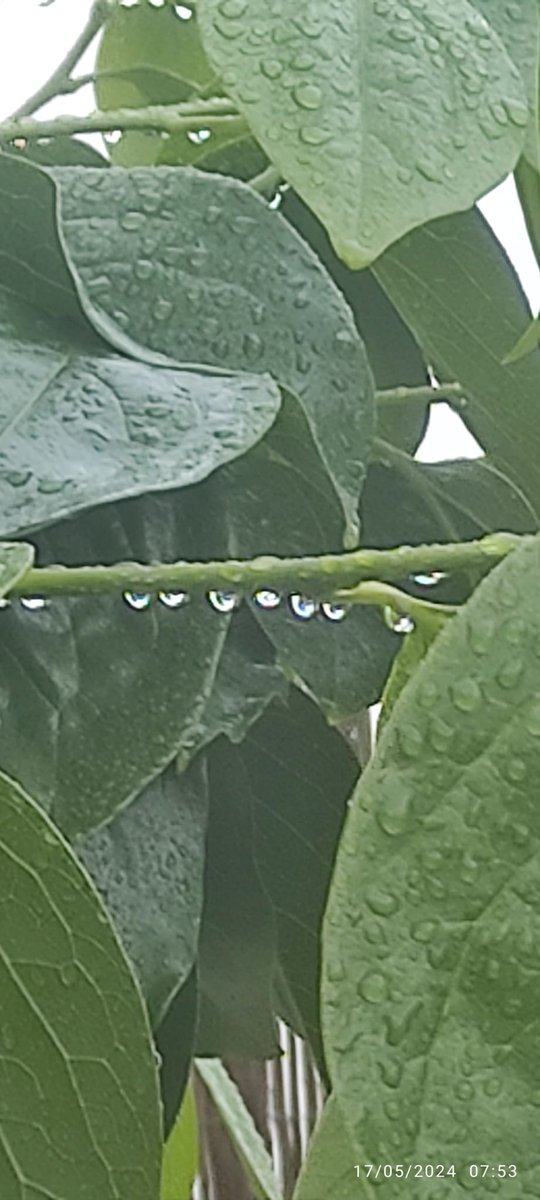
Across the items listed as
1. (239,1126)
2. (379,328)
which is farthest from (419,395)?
(239,1126)

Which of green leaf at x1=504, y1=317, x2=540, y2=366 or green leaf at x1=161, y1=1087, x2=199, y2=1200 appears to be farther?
green leaf at x1=161, y1=1087, x2=199, y2=1200

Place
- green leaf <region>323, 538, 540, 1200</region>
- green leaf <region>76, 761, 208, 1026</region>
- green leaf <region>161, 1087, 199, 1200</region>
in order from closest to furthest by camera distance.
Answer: green leaf <region>323, 538, 540, 1200</region>, green leaf <region>76, 761, 208, 1026</region>, green leaf <region>161, 1087, 199, 1200</region>

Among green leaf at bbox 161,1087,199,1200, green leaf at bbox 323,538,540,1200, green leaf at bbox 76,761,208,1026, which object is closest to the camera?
green leaf at bbox 323,538,540,1200

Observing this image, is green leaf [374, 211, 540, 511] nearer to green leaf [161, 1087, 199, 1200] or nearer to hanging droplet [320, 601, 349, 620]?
hanging droplet [320, 601, 349, 620]

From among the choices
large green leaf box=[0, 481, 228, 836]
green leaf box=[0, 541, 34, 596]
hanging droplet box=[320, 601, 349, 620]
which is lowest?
hanging droplet box=[320, 601, 349, 620]

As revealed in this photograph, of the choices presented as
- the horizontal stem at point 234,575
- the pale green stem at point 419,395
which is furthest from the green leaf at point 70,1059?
the pale green stem at point 419,395

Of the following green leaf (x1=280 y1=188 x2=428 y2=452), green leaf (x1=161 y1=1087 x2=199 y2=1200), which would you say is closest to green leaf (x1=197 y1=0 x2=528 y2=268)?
green leaf (x1=280 y1=188 x2=428 y2=452)

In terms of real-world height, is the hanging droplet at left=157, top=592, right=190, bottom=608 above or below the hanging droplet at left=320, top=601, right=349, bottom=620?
above

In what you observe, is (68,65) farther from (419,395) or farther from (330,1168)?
(330,1168)
